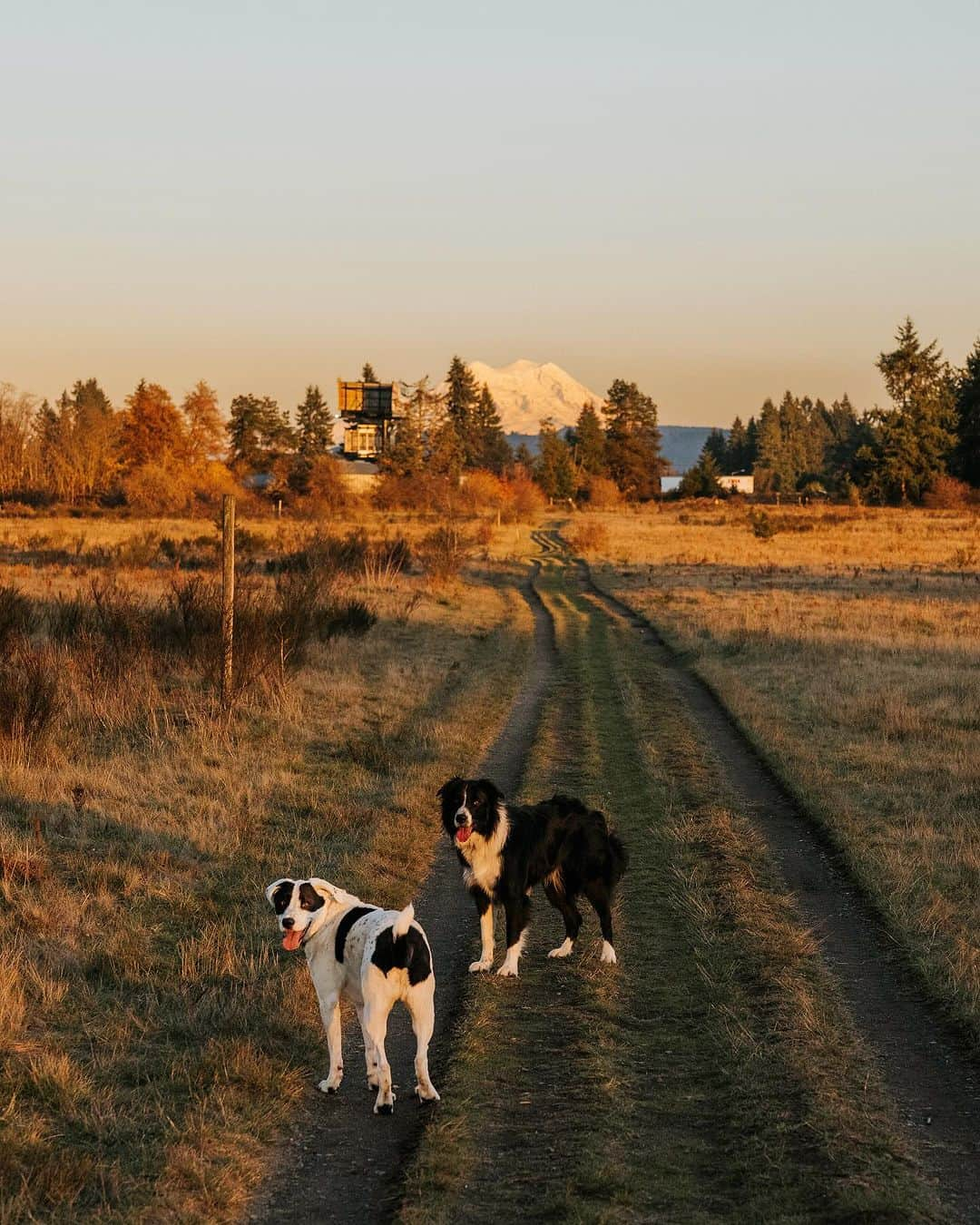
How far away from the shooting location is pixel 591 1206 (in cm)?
511

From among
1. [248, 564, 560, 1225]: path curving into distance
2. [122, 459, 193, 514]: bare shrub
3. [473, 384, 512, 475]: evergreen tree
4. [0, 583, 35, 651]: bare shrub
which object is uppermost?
[473, 384, 512, 475]: evergreen tree

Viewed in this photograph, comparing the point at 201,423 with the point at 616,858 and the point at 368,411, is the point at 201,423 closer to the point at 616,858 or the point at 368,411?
the point at 368,411

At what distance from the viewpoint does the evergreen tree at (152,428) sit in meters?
102

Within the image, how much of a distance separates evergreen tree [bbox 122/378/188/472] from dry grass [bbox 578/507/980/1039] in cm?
6216

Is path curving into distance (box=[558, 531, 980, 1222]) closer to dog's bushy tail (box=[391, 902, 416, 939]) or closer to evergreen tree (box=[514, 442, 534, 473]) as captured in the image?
dog's bushy tail (box=[391, 902, 416, 939])

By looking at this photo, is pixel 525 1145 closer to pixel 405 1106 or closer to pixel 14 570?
pixel 405 1106

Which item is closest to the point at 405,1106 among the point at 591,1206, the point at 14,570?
the point at 591,1206

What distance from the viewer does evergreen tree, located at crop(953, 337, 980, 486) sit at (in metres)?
90.8

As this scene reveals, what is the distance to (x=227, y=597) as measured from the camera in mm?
17797

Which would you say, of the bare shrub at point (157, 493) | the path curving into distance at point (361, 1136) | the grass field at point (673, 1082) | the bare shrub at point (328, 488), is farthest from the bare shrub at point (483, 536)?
the path curving into distance at point (361, 1136)

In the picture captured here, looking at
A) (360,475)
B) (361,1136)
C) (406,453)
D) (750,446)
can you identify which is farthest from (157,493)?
(750,446)

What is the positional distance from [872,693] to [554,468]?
115m

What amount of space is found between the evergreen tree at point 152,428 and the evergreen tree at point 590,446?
156 feet

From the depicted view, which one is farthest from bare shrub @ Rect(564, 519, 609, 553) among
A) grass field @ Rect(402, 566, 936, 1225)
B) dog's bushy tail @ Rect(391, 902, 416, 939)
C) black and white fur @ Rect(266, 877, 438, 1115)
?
dog's bushy tail @ Rect(391, 902, 416, 939)
